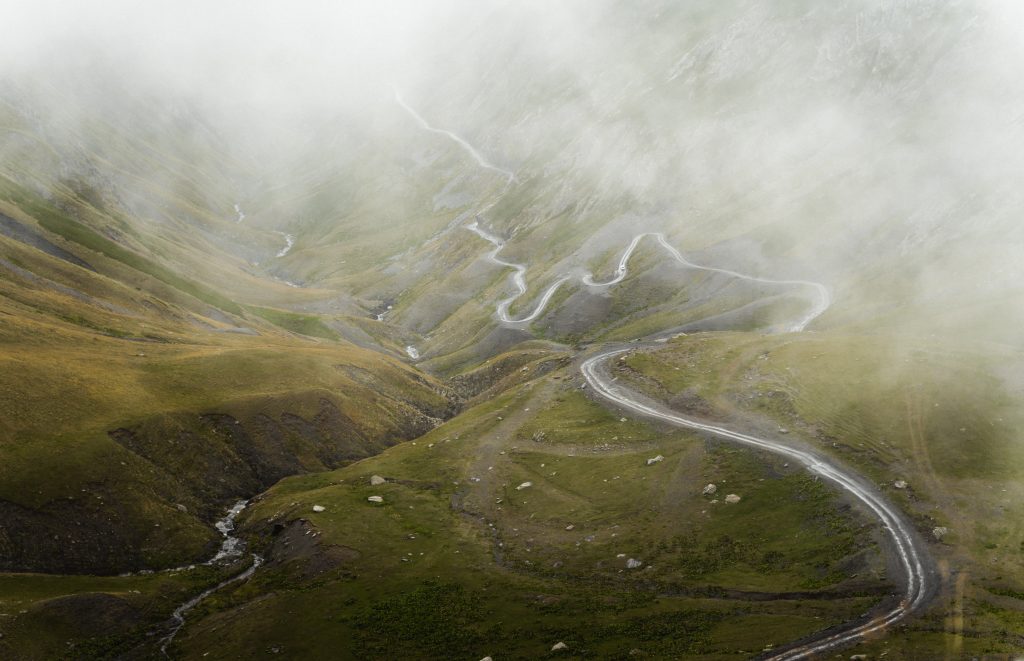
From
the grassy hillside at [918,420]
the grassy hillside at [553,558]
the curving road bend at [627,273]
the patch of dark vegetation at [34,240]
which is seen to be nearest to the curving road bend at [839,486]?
the curving road bend at [627,273]

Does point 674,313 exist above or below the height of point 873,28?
below

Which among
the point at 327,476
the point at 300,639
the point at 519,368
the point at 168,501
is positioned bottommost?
the point at 300,639

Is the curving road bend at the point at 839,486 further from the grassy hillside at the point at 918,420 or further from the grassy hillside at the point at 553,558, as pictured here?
the grassy hillside at the point at 553,558

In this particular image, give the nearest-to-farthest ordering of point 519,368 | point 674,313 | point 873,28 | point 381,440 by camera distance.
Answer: point 381,440
point 519,368
point 674,313
point 873,28

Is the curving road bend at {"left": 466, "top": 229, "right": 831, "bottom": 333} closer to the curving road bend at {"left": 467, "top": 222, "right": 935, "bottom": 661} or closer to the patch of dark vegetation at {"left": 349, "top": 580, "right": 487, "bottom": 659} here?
the curving road bend at {"left": 467, "top": 222, "right": 935, "bottom": 661}

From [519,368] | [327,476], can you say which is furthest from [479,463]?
[519,368]

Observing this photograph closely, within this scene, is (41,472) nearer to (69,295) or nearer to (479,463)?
(479,463)

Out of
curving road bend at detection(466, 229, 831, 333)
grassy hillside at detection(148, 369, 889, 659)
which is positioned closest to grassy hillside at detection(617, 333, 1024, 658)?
grassy hillside at detection(148, 369, 889, 659)

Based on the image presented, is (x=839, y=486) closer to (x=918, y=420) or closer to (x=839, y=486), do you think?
(x=839, y=486)

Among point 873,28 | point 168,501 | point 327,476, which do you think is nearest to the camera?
point 168,501
